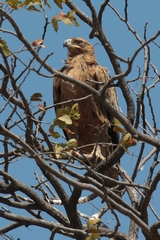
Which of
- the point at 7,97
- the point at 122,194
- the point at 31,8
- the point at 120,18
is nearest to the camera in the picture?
the point at 31,8

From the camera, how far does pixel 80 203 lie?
5.29 m

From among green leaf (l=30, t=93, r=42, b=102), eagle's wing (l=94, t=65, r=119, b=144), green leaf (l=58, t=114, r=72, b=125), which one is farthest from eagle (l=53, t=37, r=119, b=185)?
green leaf (l=58, t=114, r=72, b=125)

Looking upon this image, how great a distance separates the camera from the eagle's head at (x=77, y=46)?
749 cm

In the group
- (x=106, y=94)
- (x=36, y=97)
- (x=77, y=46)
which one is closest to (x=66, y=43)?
(x=77, y=46)

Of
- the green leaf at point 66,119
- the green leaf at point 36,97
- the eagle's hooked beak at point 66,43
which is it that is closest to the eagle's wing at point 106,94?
the eagle's hooked beak at point 66,43

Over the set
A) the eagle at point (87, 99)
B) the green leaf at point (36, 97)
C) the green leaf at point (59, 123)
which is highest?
the eagle at point (87, 99)

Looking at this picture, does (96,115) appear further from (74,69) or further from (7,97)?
(7,97)

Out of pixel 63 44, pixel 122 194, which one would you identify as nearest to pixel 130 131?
pixel 122 194

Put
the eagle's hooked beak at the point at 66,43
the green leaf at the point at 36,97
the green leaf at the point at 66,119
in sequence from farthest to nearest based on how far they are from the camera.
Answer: the eagle's hooked beak at the point at 66,43, the green leaf at the point at 36,97, the green leaf at the point at 66,119

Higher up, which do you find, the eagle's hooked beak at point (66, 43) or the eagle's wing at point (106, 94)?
the eagle's hooked beak at point (66, 43)

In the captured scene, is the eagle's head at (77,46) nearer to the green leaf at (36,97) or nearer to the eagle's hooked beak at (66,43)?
the eagle's hooked beak at (66,43)

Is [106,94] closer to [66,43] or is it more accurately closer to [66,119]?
[66,43]

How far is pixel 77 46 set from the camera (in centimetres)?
753

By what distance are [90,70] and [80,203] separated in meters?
2.27
